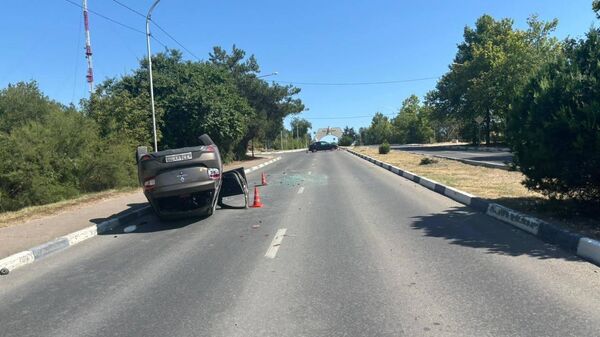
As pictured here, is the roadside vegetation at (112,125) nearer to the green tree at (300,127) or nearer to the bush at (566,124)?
the bush at (566,124)

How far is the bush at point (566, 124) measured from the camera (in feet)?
25.1

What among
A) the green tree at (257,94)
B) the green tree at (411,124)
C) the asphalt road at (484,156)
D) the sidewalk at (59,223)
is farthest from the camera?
the green tree at (411,124)

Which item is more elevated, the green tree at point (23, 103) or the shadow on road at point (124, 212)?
the green tree at point (23, 103)

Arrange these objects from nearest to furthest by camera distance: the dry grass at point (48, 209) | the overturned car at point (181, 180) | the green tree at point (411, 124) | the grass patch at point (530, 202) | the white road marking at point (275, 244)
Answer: the white road marking at point (275, 244)
the grass patch at point (530, 202)
the overturned car at point (181, 180)
the dry grass at point (48, 209)
the green tree at point (411, 124)

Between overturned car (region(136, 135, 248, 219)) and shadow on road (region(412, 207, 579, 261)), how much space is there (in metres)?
4.23

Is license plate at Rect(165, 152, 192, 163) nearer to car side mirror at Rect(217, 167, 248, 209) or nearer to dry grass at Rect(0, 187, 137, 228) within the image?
car side mirror at Rect(217, 167, 248, 209)

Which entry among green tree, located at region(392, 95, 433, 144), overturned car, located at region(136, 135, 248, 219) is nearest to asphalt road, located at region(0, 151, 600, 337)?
overturned car, located at region(136, 135, 248, 219)

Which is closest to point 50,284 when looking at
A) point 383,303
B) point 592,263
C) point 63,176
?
point 383,303

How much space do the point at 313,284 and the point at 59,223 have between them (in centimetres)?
737

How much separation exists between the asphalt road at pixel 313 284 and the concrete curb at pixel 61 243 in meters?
0.20

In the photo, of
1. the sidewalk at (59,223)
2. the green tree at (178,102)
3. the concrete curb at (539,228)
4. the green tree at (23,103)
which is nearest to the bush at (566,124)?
the concrete curb at (539,228)

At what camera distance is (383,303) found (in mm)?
5055

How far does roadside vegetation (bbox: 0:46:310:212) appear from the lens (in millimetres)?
14477

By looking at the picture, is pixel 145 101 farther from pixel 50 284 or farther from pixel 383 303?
pixel 383 303
